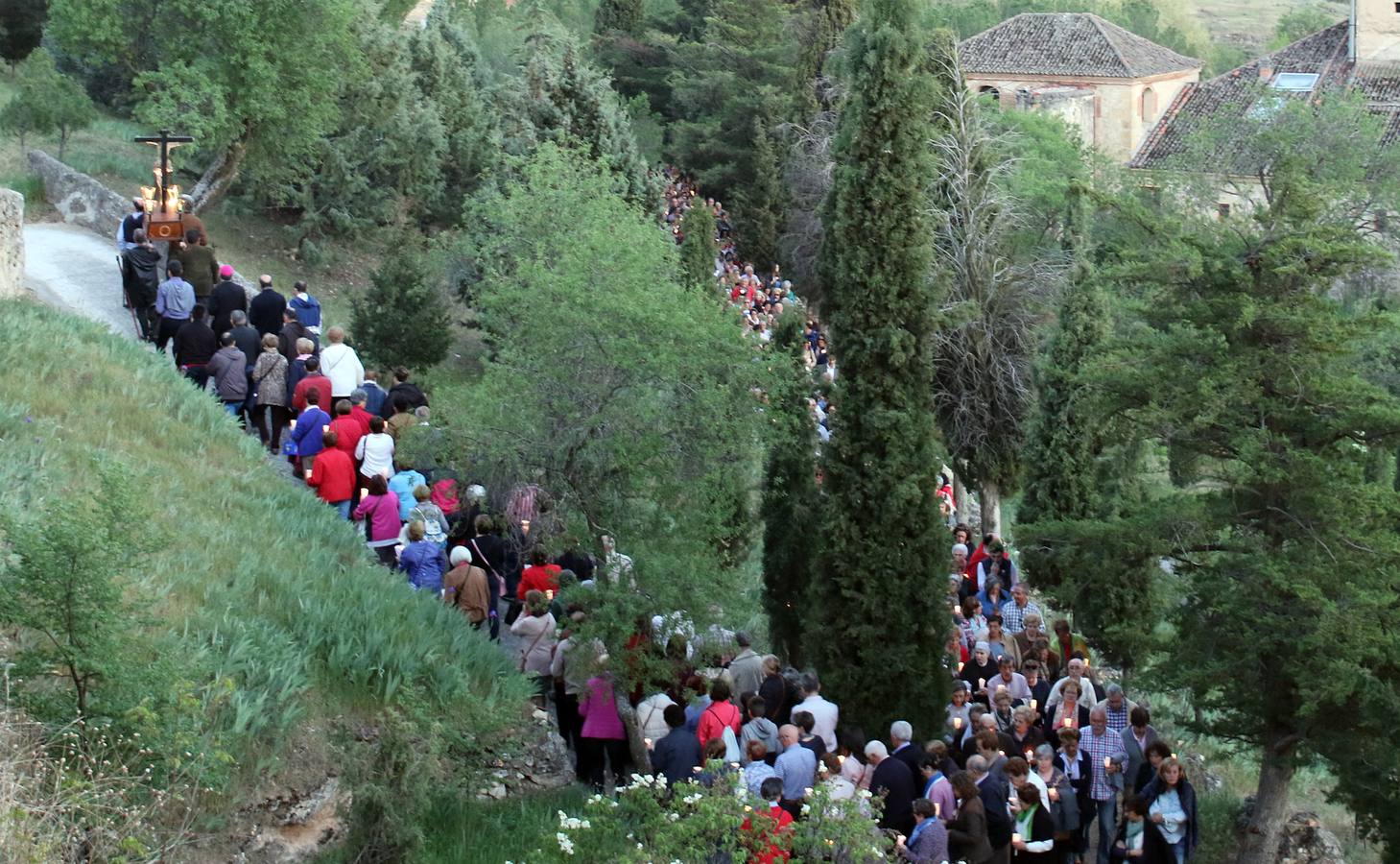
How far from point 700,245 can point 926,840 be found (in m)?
21.0

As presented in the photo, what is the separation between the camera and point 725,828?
324 inches

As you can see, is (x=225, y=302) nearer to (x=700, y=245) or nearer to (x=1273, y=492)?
(x=1273, y=492)

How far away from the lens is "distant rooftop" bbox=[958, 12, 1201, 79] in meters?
57.9

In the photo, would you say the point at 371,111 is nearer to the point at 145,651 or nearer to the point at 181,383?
the point at 181,383

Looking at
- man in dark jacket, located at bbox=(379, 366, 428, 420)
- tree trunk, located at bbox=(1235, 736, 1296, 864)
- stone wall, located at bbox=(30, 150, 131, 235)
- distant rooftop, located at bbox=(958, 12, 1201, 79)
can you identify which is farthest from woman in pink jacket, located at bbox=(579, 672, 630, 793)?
distant rooftop, located at bbox=(958, 12, 1201, 79)

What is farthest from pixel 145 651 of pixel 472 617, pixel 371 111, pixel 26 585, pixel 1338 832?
pixel 371 111

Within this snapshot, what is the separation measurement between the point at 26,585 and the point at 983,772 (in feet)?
18.7

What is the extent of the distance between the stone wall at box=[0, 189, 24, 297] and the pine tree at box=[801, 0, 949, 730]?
947 centimetres

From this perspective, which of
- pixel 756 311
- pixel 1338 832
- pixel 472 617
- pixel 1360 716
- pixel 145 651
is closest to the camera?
pixel 145 651

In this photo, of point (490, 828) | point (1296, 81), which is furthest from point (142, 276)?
point (1296, 81)

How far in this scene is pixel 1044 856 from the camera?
35.2 ft

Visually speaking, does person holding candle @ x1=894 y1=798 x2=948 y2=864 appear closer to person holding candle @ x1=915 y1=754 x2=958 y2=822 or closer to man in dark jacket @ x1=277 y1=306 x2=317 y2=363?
person holding candle @ x1=915 y1=754 x2=958 y2=822

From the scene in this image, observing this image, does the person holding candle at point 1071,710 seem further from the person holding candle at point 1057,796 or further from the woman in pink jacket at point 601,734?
the woman in pink jacket at point 601,734

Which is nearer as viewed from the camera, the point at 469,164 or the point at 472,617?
the point at 472,617
